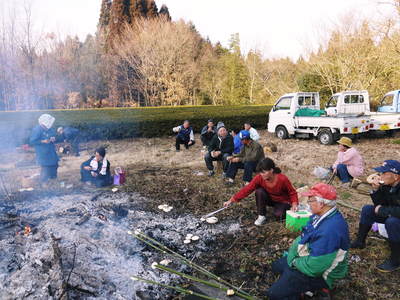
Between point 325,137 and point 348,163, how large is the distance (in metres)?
4.77

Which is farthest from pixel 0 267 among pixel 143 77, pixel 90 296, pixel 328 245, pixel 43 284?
pixel 143 77

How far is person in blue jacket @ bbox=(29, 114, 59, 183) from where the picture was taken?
5672 millimetres

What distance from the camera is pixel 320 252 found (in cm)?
215

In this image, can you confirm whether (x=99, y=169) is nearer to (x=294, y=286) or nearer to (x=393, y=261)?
(x=294, y=286)

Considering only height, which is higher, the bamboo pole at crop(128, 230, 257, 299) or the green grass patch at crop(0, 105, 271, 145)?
the green grass patch at crop(0, 105, 271, 145)

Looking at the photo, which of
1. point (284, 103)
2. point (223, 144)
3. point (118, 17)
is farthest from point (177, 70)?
point (223, 144)

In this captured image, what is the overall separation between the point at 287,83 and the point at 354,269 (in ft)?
81.7

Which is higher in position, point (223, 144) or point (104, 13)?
point (104, 13)

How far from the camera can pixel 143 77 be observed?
1064 inches

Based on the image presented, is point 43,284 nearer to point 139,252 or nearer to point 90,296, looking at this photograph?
point 90,296

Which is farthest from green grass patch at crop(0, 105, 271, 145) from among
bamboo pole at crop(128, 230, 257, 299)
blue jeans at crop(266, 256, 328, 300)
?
blue jeans at crop(266, 256, 328, 300)

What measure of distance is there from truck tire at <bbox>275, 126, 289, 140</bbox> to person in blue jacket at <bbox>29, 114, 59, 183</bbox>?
8.73 metres

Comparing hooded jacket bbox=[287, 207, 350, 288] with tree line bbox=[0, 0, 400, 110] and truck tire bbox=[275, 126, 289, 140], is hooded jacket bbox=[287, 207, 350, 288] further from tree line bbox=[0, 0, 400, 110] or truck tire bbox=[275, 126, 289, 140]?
tree line bbox=[0, 0, 400, 110]

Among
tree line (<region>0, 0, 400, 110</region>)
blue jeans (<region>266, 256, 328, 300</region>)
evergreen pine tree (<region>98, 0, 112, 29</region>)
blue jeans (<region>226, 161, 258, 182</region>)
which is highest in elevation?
evergreen pine tree (<region>98, 0, 112, 29</region>)
